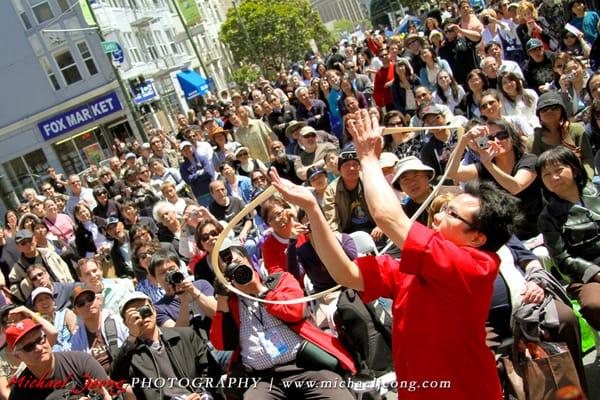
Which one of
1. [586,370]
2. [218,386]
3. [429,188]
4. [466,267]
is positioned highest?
[466,267]

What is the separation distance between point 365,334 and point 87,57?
33444 mm

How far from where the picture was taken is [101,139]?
34125mm

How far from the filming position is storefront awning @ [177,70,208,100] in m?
42.7

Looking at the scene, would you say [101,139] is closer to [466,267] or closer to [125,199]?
[125,199]

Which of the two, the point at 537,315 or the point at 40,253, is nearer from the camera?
the point at 537,315

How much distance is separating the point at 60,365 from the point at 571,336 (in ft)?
11.7

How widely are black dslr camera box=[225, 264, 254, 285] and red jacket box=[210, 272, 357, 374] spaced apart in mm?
227

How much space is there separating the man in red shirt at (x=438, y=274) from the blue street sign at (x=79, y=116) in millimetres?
32827

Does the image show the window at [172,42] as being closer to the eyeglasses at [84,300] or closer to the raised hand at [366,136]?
the eyeglasses at [84,300]

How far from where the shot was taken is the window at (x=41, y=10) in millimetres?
33031

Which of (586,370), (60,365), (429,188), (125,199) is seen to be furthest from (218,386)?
(125,199)

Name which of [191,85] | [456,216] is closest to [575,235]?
[456,216]

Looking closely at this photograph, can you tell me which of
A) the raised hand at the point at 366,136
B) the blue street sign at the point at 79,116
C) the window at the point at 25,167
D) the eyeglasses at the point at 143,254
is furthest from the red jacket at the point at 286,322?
the window at the point at 25,167

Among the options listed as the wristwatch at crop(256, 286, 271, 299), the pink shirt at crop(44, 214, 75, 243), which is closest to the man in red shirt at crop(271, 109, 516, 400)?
the wristwatch at crop(256, 286, 271, 299)
